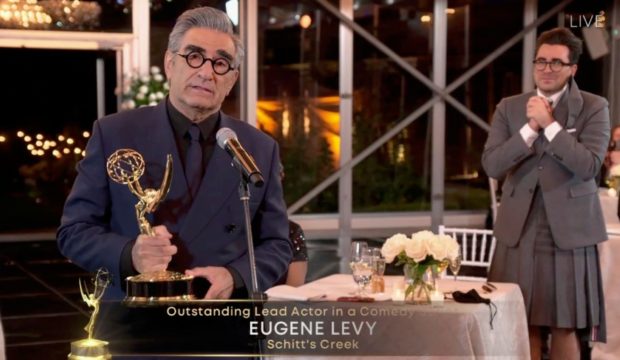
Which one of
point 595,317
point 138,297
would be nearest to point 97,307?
point 138,297

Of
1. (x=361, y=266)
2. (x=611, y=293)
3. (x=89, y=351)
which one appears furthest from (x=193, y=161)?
(x=611, y=293)

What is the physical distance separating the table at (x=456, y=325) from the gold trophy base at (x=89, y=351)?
3.31 feet

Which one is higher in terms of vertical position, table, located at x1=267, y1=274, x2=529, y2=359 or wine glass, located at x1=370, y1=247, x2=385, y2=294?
wine glass, located at x1=370, y1=247, x2=385, y2=294

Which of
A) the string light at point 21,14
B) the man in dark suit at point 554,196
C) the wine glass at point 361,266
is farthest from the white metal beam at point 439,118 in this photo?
the wine glass at point 361,266

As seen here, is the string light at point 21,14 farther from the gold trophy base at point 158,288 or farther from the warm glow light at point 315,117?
the gold trophy base at point 158,288

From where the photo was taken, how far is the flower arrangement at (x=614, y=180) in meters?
5.99

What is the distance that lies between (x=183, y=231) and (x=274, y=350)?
265mm

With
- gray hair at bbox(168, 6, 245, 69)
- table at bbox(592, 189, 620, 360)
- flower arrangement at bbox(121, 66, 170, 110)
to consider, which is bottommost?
table at bbox(592, 189, 620, 360)

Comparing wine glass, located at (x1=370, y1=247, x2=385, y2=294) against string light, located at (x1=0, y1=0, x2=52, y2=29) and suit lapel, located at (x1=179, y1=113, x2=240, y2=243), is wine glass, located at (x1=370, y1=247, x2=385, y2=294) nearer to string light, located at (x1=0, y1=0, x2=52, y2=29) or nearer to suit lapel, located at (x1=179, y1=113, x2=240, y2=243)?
suit lapel, located at (x1=179, y1=113, x2=240, y2=243)

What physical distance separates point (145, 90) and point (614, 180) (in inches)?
188

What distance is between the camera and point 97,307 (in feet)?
5.47

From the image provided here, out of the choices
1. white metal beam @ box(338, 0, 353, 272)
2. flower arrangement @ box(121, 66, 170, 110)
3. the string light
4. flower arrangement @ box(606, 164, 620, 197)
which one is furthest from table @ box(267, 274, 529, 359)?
white metal beam @ box(338, 0, 353, 272)

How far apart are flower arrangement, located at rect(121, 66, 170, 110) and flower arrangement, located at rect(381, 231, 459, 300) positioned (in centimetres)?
634

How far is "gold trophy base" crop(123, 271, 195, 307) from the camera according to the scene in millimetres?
1555
